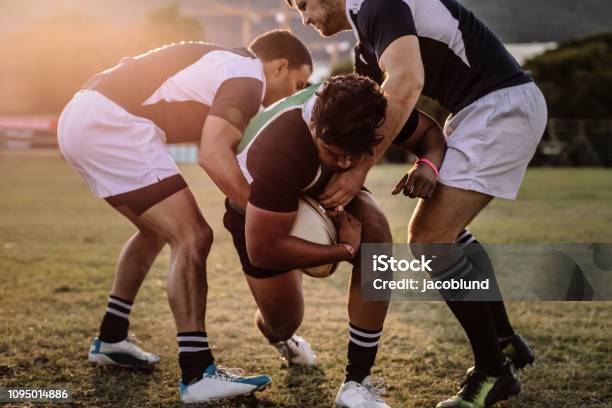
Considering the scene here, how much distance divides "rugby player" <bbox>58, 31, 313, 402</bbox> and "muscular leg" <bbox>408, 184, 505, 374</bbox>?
0.94 metres

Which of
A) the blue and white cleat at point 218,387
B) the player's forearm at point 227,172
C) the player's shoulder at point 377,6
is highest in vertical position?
the player's shoulder at point 377,6

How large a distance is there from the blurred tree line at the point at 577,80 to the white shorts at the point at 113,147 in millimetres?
41173

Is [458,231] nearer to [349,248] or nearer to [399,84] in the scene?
[349,248]

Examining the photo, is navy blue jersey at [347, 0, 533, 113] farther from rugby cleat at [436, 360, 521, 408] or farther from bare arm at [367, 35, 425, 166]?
rugby cleat at [436, 360, 521, 408]

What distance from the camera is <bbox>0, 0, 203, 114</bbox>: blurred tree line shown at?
5203cm

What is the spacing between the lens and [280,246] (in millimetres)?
3484

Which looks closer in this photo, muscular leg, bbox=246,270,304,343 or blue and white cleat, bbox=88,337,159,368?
muscular leg, bbox=246,270,304,343

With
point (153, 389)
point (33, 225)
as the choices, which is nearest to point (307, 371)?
point (153, 389)

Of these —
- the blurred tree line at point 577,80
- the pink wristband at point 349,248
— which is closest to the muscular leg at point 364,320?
the pink wristband at point 349,248

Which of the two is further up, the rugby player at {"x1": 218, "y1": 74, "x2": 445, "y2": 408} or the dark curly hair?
the dark curly hair

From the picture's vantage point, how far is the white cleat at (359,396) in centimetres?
347

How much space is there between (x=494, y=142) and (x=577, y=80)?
4444 centimetres

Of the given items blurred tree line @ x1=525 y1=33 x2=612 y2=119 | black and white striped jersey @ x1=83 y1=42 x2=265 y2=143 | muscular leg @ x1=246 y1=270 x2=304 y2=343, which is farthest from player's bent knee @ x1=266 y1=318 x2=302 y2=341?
blurred tree line @ x1=525 y1=33 x2=612 y2=119

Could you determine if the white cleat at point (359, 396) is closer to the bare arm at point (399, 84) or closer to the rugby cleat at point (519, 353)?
the rugby cleat at point (519, 353)
